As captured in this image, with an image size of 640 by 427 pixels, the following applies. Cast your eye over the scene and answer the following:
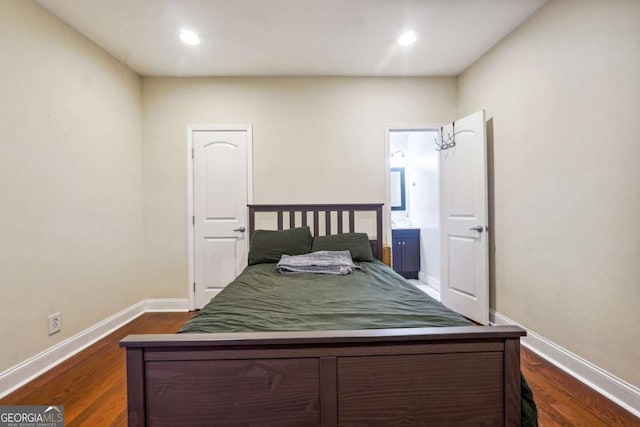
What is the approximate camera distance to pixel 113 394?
5.66 ft

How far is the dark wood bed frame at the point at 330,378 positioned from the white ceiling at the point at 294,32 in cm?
217

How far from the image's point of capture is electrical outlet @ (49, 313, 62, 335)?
81.6 inches

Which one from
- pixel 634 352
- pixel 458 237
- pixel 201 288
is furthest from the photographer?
pixel 201 288

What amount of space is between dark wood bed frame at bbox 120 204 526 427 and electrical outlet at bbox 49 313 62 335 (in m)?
1.73

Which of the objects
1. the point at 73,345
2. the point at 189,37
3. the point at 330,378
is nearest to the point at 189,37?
the point at 189,37

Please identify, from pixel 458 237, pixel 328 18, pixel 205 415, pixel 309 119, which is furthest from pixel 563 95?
pixel 205 415

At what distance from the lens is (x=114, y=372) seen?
6.46ft

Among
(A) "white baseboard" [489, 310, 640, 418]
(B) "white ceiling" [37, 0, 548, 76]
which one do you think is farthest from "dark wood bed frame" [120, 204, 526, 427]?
(B) "white ceiling" [37, 0, 548, 76]

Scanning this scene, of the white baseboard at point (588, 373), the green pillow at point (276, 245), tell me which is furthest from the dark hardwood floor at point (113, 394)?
the green pillow at point (276, 245)


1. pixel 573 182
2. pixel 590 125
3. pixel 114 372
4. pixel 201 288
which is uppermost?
pixel 590 125

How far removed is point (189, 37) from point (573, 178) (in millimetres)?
3065

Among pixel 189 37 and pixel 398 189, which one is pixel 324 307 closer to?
pixel 189 37

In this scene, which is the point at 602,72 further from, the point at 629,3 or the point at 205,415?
the point at 205,415

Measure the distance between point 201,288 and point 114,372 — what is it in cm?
125
